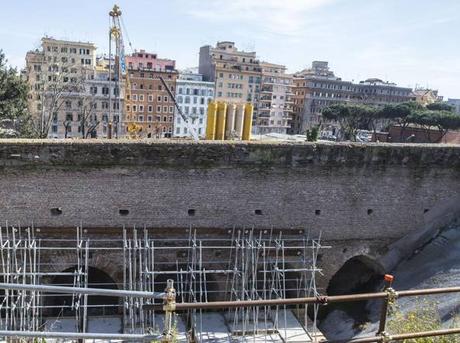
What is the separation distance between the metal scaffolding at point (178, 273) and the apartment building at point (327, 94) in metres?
60.1

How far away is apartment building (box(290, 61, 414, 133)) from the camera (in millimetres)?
73062

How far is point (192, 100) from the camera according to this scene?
60312 mm

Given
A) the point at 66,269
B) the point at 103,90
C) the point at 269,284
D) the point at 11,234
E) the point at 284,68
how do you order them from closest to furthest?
the point at 11,234 < the point at 66,269 < the point at 269,284 < the point at 103,90 < the point at 284,68

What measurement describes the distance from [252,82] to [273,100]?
5.18 meters

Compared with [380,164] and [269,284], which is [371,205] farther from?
[269,284]

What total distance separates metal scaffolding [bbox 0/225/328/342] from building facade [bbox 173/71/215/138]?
47349 millimetres

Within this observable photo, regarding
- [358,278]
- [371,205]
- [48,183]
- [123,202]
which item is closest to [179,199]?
[123,202]

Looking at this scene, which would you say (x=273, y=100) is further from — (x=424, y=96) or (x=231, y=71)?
(x=424, y=96)

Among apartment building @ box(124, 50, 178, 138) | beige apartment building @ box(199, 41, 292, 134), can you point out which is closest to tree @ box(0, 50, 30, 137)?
apartment building @ box(124, 50, 178, 138)

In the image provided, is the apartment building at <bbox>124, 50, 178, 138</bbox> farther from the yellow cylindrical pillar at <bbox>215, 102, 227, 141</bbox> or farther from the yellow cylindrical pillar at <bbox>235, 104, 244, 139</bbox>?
the yellow cylindrical pillar at <bbox>215, 102, 227, 141</bbox>

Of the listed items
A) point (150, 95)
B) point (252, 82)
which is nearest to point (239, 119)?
point (150, 95)

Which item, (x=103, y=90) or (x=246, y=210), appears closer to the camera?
(x=246, y=210)

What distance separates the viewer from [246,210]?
40.1ft

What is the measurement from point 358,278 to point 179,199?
6.20 metres
